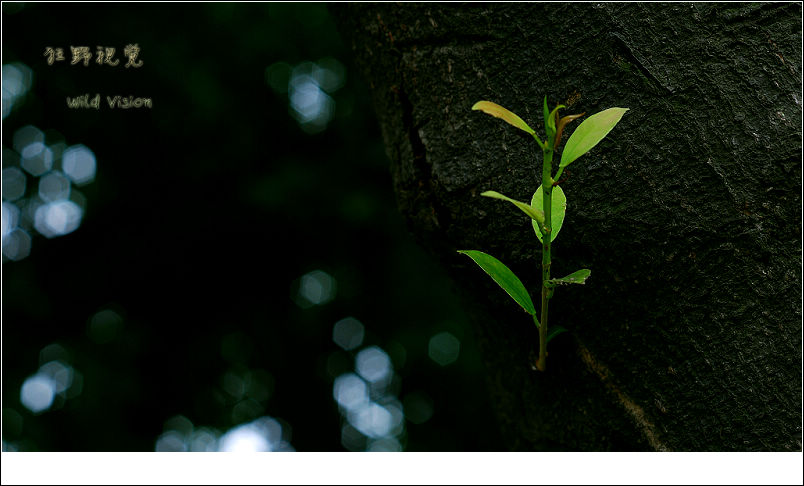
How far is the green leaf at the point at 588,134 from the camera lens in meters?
0.34

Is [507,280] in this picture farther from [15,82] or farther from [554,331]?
[15,82]

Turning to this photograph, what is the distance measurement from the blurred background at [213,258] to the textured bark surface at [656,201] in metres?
1.40

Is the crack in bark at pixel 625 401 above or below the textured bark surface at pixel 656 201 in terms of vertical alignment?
below

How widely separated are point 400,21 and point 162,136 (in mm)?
1493

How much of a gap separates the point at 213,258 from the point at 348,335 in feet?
1.74

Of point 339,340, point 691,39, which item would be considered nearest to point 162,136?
point 339,340

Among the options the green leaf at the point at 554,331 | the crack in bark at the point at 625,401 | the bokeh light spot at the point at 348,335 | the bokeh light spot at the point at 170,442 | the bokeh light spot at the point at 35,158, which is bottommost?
the bokeh light spot at the point at 170,442

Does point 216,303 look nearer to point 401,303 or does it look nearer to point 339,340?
point 339,340

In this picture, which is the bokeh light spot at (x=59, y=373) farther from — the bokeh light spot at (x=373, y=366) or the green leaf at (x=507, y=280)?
the green leaf at (x=507, y=280)

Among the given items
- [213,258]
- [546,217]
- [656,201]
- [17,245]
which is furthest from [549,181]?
[17,245]

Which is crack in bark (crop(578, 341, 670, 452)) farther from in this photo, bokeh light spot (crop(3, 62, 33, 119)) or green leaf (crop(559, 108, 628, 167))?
Answer: bokeh light spot (crop(3, 62, 33, 119))

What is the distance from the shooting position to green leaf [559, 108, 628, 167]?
34 cm

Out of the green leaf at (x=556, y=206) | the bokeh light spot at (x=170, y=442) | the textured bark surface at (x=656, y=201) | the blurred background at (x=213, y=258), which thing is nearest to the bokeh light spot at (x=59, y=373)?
the blurred background at (x=213, y=258)

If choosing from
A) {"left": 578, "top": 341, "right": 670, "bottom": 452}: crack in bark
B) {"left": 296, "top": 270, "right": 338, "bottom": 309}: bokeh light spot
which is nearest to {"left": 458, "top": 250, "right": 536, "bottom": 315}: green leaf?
{"left": 578, "top": 341, "right": 670, "bottom": 452}: crack in bark
